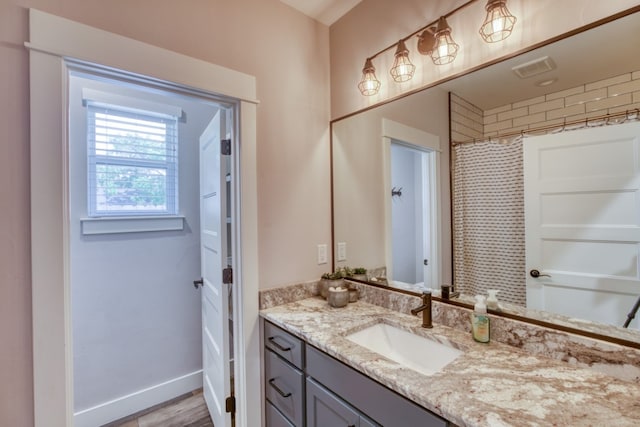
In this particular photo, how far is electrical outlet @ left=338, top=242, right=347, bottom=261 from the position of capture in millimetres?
1882

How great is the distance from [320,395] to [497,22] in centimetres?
161

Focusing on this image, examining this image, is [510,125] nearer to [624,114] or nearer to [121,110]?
[624,114]

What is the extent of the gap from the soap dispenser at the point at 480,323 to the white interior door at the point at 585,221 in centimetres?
18

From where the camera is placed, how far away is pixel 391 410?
0.89 m

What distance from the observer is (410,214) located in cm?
158

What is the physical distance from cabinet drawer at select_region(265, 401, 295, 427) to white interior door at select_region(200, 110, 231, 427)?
267 millimetres

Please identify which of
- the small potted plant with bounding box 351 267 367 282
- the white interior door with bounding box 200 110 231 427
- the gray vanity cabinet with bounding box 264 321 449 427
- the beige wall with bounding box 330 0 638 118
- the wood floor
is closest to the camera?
the gray vanity cabinet with bounding box 264 321 449 427

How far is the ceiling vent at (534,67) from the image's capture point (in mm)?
1051

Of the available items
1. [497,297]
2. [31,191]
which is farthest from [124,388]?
[497,297]

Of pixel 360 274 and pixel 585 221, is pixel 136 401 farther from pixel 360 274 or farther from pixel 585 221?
pixel 585 221

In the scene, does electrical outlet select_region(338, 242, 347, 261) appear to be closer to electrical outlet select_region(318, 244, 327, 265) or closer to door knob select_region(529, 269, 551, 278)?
electrical outlet select_region(318, 244, 327, 265)

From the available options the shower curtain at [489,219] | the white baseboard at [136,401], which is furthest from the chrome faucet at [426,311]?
the white baseboard at [136,401]


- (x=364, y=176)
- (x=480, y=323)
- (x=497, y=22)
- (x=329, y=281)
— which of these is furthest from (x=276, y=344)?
(x=497, y=22)

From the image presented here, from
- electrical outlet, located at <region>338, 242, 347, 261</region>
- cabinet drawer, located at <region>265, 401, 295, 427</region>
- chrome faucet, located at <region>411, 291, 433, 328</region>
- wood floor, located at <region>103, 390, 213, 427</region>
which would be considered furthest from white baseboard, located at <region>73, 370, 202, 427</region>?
chrome faucet, located at <region>411, 291, 433, 328</region>
